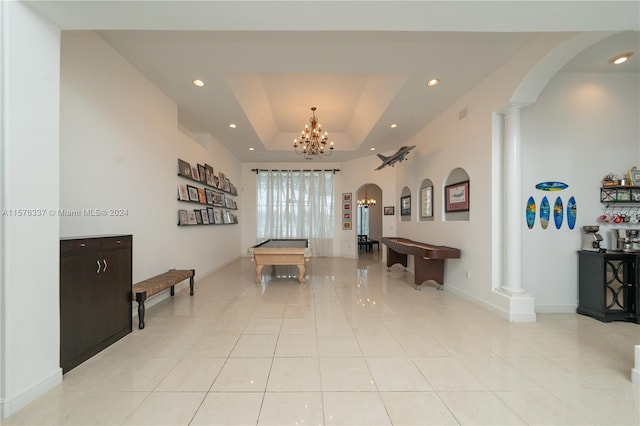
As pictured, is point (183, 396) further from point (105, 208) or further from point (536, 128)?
point (536, 128)

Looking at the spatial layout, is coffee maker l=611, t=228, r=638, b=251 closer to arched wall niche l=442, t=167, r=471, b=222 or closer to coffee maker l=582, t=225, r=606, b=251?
coffee maker l=582, t=225, r=606, b=251

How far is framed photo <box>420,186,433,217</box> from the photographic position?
546 centimetres

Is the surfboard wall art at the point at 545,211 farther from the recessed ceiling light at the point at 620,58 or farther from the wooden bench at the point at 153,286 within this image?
the wooden bench at the point at 153,286

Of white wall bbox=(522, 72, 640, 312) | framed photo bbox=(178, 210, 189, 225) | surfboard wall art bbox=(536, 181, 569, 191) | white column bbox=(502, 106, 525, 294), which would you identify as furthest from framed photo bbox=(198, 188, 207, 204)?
surfboard wall art bbox=(536, 181, 569, 191)

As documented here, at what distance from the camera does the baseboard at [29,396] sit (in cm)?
169

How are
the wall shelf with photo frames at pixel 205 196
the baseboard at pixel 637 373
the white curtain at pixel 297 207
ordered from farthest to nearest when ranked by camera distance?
the white curtain at pixel 297 207 → the wall shelf with photo frames at pixel 205 196 → the baseboard at pixel 637 373

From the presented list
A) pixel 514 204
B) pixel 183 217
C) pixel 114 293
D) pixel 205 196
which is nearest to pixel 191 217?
pixel 183 217

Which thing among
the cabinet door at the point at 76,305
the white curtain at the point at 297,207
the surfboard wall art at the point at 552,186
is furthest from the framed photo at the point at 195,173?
the surfboard wall art at the point at 552,186

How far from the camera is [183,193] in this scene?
4816 millimetres

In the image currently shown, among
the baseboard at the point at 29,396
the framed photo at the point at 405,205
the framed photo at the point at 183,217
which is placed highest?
the framed photo at the point at 405,205

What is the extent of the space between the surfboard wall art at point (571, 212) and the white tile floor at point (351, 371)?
49.2 inches

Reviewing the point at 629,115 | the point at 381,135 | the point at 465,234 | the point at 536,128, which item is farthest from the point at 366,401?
the point at 381,135

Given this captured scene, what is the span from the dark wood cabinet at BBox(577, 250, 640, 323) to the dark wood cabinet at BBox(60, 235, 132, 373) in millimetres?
5745

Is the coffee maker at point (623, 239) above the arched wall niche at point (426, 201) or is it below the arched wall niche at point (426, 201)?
below
